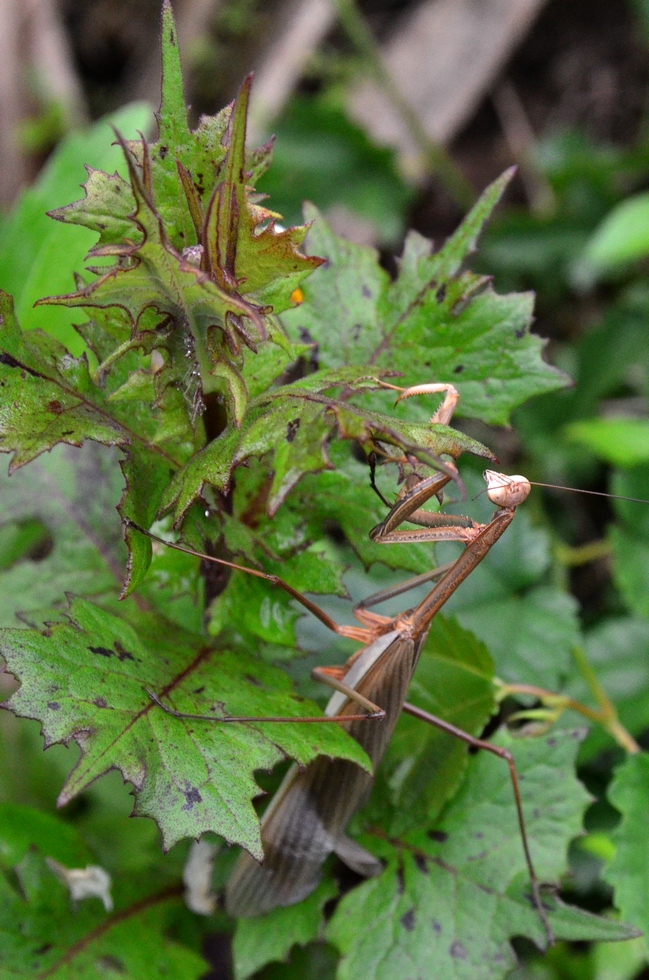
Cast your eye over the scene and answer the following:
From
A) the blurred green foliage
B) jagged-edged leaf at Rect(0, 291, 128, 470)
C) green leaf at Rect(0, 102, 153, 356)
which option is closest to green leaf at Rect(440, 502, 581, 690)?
the blurred green foliage

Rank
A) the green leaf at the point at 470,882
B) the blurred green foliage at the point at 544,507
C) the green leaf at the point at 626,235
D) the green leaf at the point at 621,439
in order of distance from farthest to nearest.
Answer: the green leaf at the point at 626,235
the green leaf at the point at 621,439
the blurred green foliage at the point at 544,507
the green leaf at the point at 470,882

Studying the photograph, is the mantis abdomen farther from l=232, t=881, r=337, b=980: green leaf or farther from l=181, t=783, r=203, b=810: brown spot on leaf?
l=181, t=783, r=203, b=810: brown spot on leaf

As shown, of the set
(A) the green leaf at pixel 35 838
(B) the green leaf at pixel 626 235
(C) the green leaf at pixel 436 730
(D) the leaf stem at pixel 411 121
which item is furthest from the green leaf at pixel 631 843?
(D) the leaf stem at pixel 411 121

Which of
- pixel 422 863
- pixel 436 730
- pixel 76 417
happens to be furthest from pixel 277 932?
pixel 76 417

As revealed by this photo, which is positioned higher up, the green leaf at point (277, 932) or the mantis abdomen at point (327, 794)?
the mantis abdomen at point (327, 794)

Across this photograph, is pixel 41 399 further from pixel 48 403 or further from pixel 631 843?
pixel 631 843

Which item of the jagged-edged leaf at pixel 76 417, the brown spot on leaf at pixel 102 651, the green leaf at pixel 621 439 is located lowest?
the green leaf at pixel 621 439

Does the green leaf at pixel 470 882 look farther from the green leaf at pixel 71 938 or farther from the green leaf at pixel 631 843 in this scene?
the green leaf at pixel 71 938

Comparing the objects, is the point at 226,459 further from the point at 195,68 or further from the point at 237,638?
the point at 195,68
